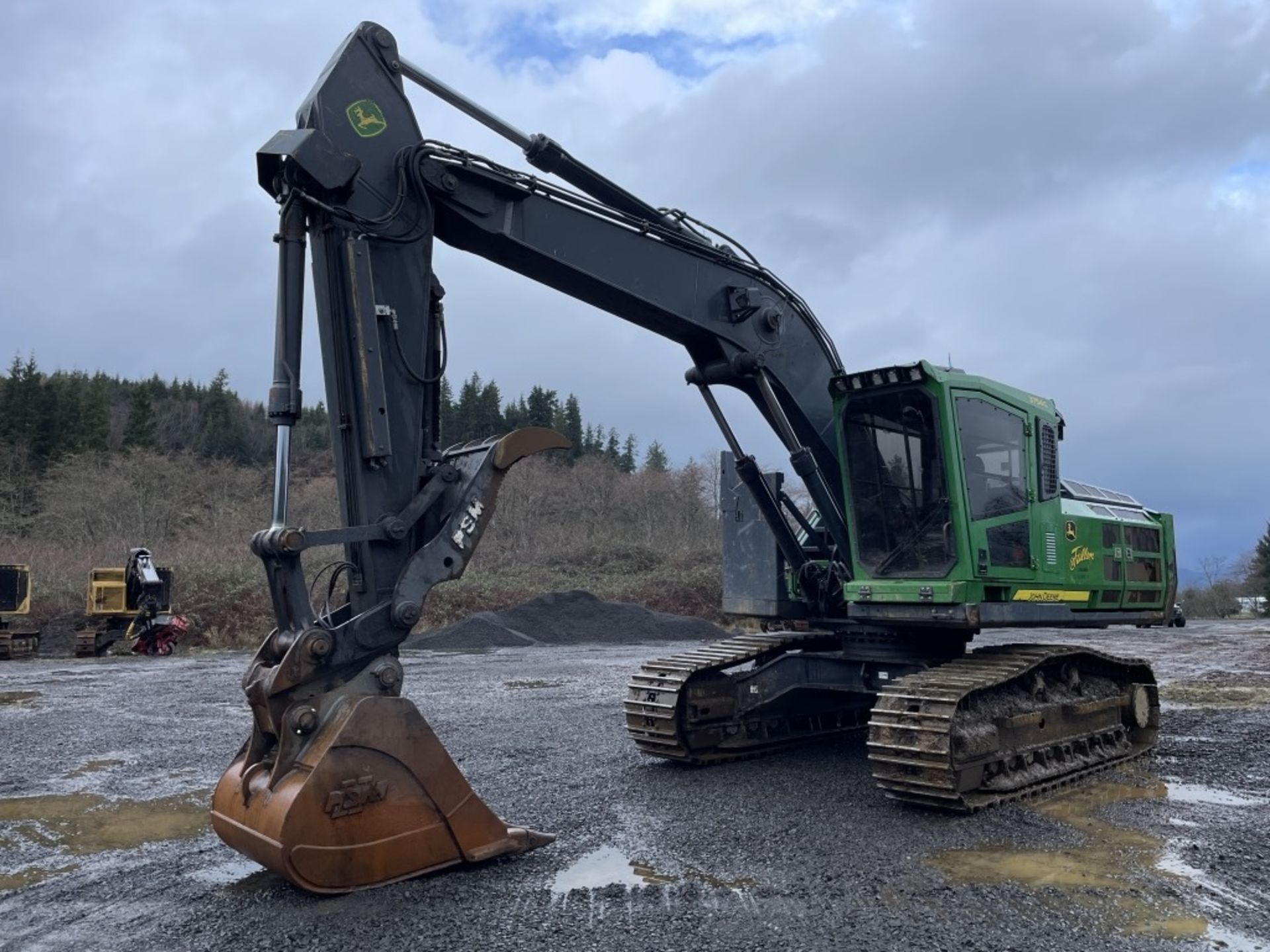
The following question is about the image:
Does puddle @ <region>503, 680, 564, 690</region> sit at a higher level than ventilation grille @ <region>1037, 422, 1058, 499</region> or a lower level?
lower

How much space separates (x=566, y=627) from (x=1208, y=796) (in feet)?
66.8

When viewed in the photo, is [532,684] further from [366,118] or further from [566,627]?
[566,627]

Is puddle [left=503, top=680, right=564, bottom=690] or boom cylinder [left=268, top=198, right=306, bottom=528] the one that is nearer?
boom cylinder [left=268, top=198, right=306, bottom=528]

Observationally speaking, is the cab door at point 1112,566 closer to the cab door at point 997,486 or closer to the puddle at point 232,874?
the cab door at point 997,486

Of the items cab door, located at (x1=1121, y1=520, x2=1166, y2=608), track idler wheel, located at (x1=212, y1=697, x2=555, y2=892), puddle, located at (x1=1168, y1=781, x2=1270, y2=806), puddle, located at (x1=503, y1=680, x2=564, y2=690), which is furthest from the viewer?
puddle, located at (x1=503, y1=680, x2=564, y2=690)

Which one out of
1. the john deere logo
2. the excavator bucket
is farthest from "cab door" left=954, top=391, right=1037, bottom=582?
the john deere logo

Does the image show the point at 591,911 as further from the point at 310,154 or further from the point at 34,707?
the point at 34,707

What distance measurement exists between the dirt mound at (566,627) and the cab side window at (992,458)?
17758 mm

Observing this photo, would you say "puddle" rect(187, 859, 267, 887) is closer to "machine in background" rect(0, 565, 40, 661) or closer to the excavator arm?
the excavator arm

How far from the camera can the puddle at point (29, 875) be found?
5.41 m

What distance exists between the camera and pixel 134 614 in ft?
75.4

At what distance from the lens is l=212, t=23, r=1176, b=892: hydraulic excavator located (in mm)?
5043

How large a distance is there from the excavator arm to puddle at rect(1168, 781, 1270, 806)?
4794 mm

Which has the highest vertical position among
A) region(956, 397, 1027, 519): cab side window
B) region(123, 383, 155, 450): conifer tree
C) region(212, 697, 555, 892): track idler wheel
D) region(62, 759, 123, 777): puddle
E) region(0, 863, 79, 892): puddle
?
region(123, 383, 155, 450): conifer tree
